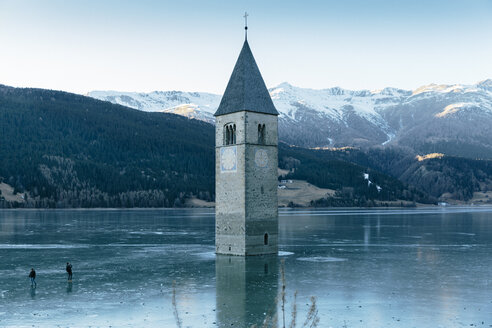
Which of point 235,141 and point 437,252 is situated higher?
point 235,141

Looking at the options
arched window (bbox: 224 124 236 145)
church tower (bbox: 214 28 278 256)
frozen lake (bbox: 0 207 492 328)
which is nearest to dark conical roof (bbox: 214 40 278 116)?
church tower (bbox: 214 28 278 256)

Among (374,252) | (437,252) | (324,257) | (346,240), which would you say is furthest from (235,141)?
(346,240)

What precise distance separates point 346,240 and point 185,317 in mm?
64506

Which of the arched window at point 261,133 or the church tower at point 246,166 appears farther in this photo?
the arched window at point 261,133

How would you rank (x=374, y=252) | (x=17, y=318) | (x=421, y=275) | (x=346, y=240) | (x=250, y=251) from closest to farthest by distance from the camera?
(x=17, y=318) < (x=421, y=275) < (x=250, y=251) < (x=374, y=252) < (x=346, y=240)

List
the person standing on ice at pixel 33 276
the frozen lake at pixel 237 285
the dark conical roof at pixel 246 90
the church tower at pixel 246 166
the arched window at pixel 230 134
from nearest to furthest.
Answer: the frozen lake at pixel 237 285 < the person standing on ice at pixel 33 276 < the church tower at pixel 246 166 < the dark conical roof at pixel 246 90 < the arched window at pixel 230 134

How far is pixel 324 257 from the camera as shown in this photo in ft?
242

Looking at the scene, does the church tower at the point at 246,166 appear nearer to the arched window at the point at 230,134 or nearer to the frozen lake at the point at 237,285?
the arched window at the point at 230,134

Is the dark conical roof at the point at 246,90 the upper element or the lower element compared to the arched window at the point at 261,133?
upper

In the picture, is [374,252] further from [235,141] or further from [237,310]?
[237,310]

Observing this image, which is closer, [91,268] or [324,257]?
[91,268]

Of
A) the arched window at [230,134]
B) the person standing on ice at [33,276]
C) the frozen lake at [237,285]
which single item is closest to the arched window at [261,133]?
the arched window at [230,134]

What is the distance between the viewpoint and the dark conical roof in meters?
71.1

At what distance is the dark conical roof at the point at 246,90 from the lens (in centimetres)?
7112
